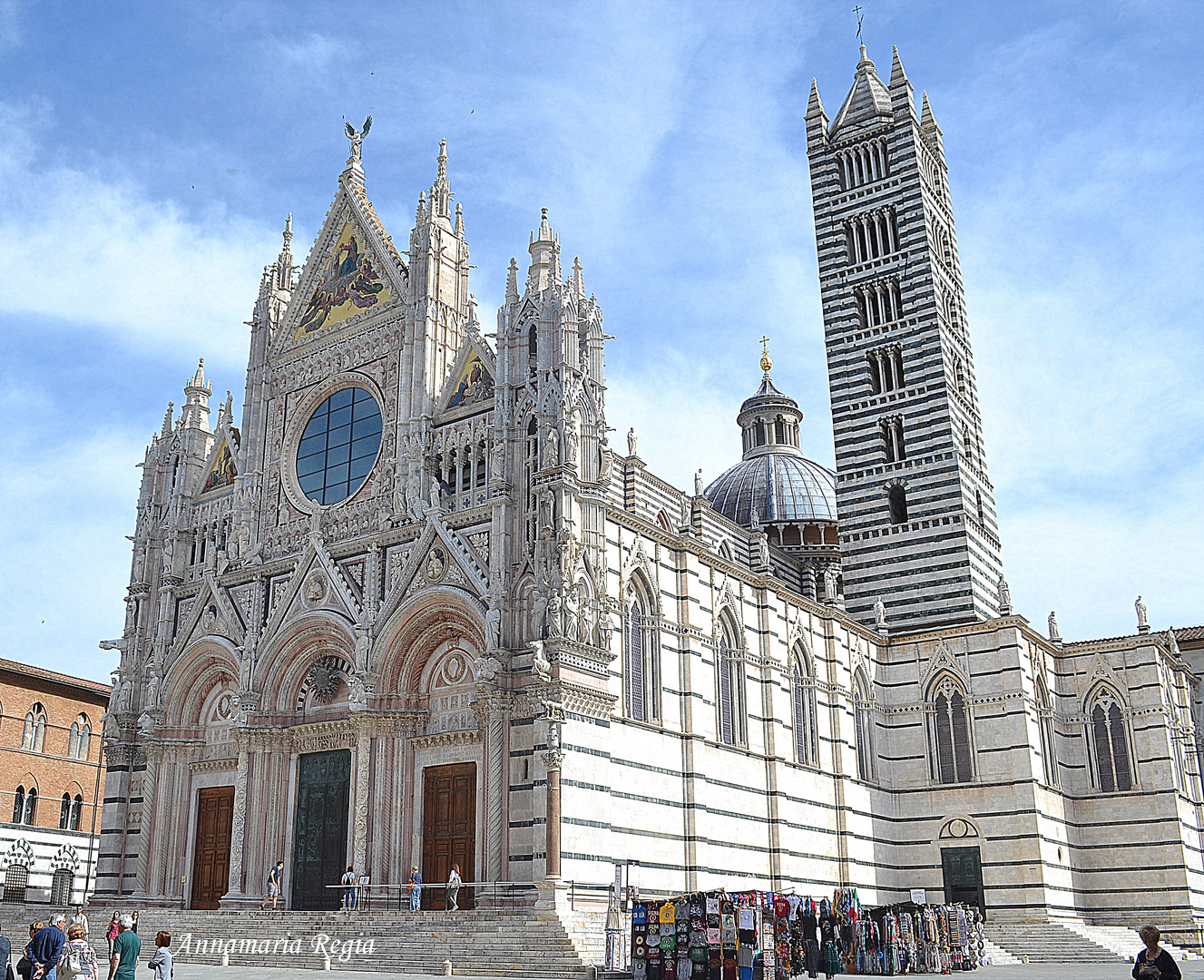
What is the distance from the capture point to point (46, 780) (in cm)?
4053

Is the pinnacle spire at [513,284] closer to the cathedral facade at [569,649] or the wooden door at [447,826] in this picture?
the cathedral facade at [569,649]

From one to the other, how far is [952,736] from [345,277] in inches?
891

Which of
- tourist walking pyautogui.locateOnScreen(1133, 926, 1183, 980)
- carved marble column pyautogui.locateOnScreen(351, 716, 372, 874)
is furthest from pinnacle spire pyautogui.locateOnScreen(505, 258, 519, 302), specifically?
tourist walking pyautogui.locateOnScreen(1133, 926, 1183, 980)

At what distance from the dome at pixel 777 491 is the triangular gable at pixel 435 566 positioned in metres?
22.3

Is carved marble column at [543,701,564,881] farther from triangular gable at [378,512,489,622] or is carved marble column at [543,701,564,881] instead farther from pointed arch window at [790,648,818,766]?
pointed arch window at [790,648,818,766]

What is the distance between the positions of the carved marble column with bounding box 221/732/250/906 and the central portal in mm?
1325

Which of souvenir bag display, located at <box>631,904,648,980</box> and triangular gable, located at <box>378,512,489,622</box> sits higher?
triangular gable, located at <box>378,512,489,622</box>

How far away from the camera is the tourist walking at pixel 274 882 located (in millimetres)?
27120

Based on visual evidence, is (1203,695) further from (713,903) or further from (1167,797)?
(713,903)

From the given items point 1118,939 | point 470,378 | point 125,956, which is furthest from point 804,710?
point 125,956

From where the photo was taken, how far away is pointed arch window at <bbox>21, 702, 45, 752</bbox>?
131ft

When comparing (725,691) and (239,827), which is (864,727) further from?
(239,827)

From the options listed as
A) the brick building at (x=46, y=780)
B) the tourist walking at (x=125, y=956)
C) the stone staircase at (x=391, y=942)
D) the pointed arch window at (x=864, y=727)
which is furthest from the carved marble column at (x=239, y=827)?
the pointed arch window at (x=864, y=727)

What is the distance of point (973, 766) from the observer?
35094 mm
